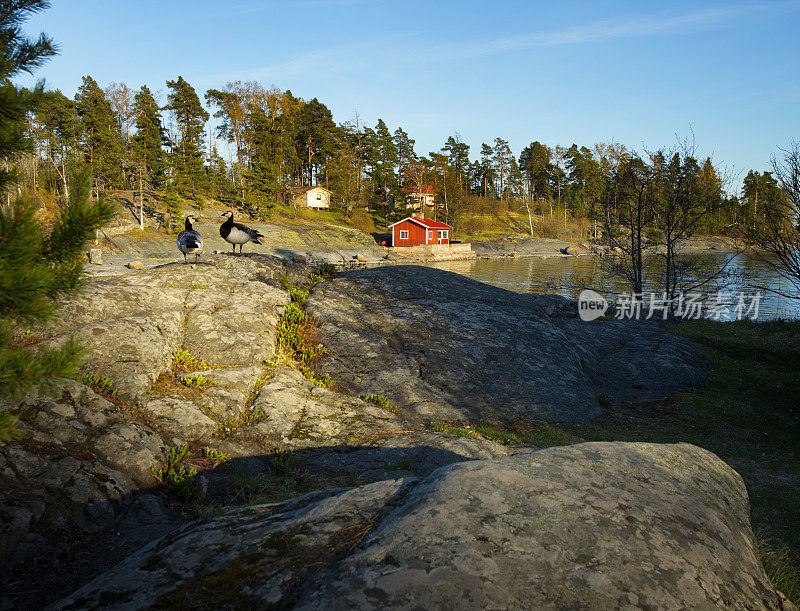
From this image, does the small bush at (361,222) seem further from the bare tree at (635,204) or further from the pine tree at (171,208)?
the bare tree at (635,204)

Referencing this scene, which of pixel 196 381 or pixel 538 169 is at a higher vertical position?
pixel 538 169

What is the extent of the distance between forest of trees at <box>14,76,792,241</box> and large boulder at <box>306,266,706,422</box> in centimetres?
1297

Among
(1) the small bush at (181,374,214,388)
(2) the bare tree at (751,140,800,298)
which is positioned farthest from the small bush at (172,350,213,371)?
(2) the bare tree at (751,140,800,298)

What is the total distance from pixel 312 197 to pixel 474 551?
80.6 m

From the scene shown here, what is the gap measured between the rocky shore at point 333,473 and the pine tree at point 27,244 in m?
0.66

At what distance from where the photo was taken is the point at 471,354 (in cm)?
1007

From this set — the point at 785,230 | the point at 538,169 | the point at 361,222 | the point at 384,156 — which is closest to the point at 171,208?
the point at 361,222

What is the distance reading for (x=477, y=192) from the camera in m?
118

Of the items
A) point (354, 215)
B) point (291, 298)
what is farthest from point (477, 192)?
point (291, 298)

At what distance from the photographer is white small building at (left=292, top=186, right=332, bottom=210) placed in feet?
254

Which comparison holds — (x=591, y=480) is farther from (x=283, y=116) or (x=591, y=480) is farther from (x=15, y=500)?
(x=283, y=116)

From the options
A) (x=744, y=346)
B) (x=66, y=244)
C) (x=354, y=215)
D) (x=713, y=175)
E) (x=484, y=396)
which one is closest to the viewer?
(x=66, y=244)

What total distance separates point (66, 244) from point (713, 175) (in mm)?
30925

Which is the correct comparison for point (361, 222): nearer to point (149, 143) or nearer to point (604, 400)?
point (149, 143)
